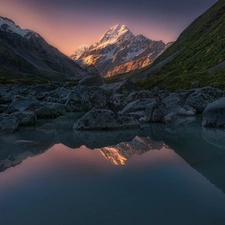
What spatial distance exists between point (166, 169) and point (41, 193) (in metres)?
3.20

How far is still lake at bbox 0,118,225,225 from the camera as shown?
458cm

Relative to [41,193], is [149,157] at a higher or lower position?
lower

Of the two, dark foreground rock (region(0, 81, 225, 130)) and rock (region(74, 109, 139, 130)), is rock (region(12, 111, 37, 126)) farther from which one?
rock (region(74, 109, 139, 130))

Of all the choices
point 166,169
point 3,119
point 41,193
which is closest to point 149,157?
point 166,169

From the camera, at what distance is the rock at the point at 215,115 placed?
15.8 meters

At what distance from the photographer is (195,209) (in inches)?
187

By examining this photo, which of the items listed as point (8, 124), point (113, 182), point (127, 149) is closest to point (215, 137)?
point (127, 149)

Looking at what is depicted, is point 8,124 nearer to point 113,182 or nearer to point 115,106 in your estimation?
point 113,182

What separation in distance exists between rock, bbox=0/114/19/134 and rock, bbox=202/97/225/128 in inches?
395

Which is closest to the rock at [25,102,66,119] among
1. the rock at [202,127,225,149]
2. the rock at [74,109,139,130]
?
the rock at [74,109,139,130]

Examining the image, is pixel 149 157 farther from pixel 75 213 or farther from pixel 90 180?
pixel 75 213

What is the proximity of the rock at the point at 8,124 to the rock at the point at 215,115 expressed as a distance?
32.9 feet

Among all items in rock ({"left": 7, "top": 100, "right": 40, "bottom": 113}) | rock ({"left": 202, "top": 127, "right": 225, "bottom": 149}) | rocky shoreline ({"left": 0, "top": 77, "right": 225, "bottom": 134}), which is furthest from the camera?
rock ({"left": 7, "top": 100, "right": 40, "bottom": 113})

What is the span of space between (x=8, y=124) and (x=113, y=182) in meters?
10.3
